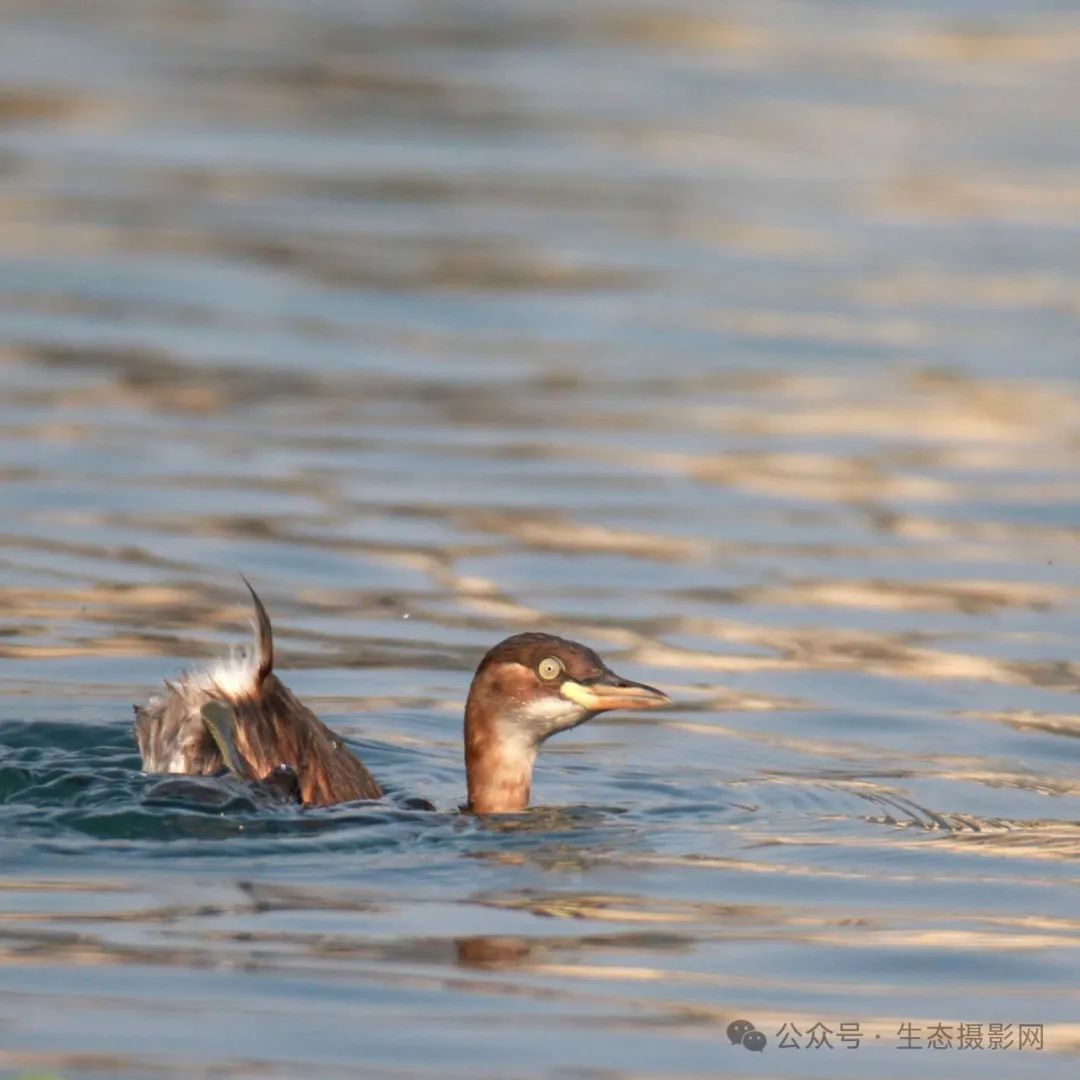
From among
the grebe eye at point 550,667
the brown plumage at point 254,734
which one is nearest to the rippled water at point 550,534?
the brown plumage at point 254,734

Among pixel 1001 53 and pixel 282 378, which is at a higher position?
pixel 1001 53

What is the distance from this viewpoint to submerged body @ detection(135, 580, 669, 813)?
27.3 feet

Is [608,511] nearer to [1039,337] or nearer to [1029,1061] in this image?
[1039,337]

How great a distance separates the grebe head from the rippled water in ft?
0.70

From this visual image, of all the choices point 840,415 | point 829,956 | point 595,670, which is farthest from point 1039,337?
point 829,956

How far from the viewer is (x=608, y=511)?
12141 mm

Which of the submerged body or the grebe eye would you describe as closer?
the submerged body

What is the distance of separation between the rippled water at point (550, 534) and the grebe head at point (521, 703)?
0.21m

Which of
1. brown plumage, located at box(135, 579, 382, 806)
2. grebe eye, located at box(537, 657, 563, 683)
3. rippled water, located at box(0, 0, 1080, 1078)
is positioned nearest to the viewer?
rippled water, located at box(0, 0, 1080, 1078)

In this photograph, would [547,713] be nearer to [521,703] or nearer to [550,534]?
[521,703]

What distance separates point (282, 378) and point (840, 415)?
8.85 ft

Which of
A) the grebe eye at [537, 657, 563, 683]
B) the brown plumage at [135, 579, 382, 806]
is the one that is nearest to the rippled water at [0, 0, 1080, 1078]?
the brown plumage at [135, 579, 382, 806]

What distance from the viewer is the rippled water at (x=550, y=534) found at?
677 cm

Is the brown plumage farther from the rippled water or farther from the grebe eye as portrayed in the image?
the grebe eye
